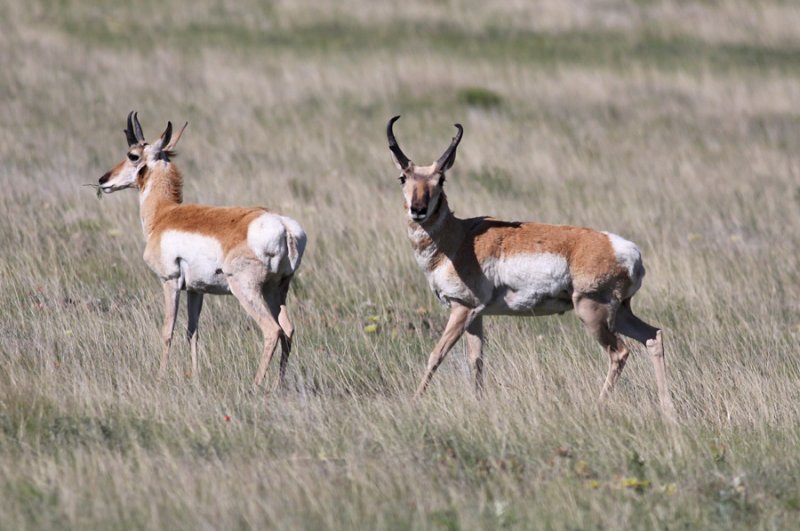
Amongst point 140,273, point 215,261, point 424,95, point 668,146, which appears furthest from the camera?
point 424,95

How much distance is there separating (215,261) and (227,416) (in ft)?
5.11

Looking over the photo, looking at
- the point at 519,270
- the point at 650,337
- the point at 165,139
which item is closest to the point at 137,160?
the point at 165,139

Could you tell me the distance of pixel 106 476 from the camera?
236 inches

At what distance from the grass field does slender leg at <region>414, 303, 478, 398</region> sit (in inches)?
8.6

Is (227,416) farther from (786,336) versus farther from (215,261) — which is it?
(786,336)

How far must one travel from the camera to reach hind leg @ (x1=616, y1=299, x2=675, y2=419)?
812 cm

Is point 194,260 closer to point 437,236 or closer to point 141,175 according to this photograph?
point 141,175

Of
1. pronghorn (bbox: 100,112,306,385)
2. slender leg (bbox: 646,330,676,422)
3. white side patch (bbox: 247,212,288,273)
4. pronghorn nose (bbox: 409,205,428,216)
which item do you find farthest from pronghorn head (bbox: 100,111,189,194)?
slender leg (bbox: 646,330,676,422)

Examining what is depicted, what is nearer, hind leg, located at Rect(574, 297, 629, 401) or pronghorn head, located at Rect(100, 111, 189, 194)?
hind leg, located at Rect(574, 297, 629, 401)

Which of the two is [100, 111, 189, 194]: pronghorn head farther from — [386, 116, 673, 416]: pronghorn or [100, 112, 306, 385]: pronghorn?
[386, 116, 673, 416]: pronghorn

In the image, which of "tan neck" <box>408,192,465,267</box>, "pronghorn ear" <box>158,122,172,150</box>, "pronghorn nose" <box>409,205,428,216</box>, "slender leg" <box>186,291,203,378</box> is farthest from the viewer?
"pronghorn ear" <box>158,122,172,150</box>

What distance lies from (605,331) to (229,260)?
2.49 m

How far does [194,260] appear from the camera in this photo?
827cm

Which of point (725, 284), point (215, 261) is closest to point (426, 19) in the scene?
point (725, 284)
